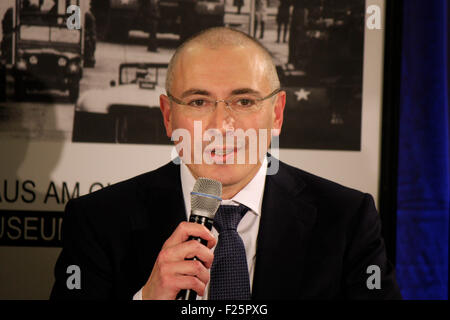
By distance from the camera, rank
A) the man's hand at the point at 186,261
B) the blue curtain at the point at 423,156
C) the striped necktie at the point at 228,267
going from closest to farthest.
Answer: the man's hand at the point at 186,261
the striped necktie at the point at 228,267
the blue curtain at the point at 423,156

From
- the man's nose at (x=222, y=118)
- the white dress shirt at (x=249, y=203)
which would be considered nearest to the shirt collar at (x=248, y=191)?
the white dress shirt at (x=249, y=203)

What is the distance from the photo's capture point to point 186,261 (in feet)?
3.45

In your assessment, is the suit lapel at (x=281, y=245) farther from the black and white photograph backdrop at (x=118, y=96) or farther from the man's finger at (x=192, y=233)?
the man's finger at (x=192, y=233)


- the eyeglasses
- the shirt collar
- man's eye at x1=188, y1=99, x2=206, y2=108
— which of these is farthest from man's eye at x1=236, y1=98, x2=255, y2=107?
the shirt collar

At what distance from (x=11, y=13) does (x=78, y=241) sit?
90cm

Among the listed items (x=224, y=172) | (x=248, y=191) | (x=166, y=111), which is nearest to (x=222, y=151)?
(x=224, y=172)

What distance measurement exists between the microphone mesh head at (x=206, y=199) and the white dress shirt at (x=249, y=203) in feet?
1.11

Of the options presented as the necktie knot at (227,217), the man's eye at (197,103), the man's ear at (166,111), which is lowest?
the necktie knot at (227,217)

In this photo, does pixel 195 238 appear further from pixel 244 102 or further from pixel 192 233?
pixel 244 102

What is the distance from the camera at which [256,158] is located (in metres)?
1.52

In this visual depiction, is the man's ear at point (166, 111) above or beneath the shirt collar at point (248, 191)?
above

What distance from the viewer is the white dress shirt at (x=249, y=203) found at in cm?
148

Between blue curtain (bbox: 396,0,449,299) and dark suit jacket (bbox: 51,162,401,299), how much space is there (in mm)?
224
